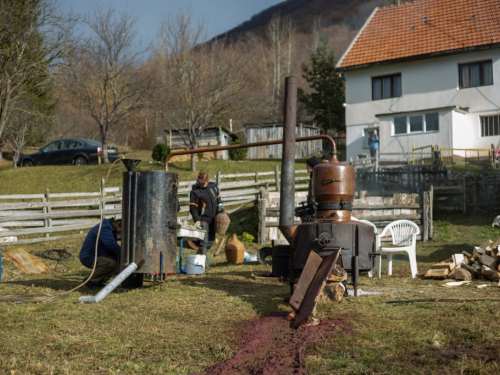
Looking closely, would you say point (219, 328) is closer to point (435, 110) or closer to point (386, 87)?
point (435, 110)

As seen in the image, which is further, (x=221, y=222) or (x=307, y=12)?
(x=307, y=12)

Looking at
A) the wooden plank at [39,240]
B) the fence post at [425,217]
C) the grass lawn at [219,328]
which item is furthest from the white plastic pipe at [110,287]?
the fence post at [425,217]

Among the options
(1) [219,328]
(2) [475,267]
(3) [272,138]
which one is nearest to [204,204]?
(2) [475,267]

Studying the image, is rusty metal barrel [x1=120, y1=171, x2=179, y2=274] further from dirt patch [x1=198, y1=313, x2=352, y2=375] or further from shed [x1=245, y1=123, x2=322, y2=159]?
shed [x1=245, y1=123, x2=322, y2=159]

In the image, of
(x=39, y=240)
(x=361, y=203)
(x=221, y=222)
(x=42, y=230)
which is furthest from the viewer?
(x=42, y=230)

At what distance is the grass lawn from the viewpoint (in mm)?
4902

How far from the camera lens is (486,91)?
29406 millimetres

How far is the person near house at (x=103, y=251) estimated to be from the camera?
8875 millimetres

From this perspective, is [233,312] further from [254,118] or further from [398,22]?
[254,118]

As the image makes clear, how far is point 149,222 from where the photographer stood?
27.6 ft

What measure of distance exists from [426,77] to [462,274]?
2342 centimetres

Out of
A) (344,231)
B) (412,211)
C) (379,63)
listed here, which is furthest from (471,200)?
(379,63)

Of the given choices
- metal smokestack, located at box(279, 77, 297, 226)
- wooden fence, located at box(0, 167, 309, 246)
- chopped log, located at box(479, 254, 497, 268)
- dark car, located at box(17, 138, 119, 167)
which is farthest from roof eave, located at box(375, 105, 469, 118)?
metal smokestack, located at box(279, 77, 297, 226)

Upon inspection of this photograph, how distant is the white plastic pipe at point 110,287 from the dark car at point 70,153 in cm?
2310
